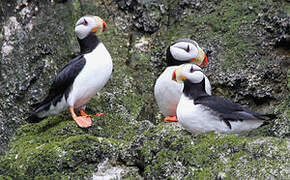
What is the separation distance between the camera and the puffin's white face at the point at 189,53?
16.3 feet

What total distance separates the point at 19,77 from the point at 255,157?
3.69m

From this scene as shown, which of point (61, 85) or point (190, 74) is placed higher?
point (190, 74)

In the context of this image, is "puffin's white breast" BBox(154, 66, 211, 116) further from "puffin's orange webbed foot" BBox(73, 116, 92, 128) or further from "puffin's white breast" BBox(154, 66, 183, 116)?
"puffin's orange webbed foot" BBox(73, 116, 92, 128)

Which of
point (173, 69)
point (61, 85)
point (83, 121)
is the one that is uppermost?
point (61, 85)

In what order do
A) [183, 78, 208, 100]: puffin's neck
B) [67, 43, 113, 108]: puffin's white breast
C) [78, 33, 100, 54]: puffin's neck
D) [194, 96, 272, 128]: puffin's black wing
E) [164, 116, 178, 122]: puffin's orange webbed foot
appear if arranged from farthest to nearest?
[78, 33, 100, 54]: puffin's neck
[164, 116, 178, 122]: puffin's orange webbed foot
[67, 43, 113, 108]: puffin's white breast
[183, 78, 208, 100]: puffin's neck
[194, 96, 272, 128]: puffin's black wing

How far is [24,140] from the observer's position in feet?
15.7

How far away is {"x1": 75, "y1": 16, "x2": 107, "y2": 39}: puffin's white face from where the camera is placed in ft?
16.9

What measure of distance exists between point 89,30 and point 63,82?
64 cm

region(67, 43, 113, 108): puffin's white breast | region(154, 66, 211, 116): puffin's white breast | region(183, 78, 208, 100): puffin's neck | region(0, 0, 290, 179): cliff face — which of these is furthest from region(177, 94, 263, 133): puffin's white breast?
region(67, 43, 113, 108): puffin's white breast

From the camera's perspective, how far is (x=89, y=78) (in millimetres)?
4891

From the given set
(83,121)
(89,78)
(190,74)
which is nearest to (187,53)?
(190,74)

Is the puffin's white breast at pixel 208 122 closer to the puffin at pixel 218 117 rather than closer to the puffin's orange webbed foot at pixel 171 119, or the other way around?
the puffin at pixel 218 117

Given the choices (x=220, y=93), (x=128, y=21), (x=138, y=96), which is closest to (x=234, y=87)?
(x=220, y=93)

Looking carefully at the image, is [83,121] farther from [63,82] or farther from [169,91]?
[169,91]
